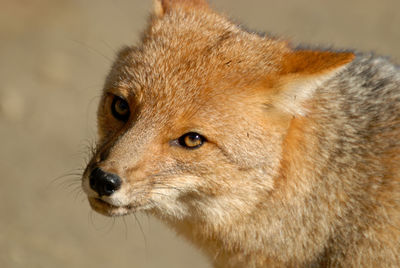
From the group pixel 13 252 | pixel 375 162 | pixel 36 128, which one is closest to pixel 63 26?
pixel 36 128

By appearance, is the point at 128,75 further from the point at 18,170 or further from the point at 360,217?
the point at 18,170

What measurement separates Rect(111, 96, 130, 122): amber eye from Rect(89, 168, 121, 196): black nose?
2.35 feet

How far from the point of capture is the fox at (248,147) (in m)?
5.10

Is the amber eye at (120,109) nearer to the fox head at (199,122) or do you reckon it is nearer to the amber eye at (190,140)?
the fox head at (199,122)

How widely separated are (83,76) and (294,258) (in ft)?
24.5

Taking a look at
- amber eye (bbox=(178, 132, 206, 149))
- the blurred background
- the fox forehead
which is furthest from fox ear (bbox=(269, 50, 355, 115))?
the blurred background

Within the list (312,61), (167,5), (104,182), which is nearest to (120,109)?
(104,182)

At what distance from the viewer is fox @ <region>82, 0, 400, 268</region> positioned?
201 inches

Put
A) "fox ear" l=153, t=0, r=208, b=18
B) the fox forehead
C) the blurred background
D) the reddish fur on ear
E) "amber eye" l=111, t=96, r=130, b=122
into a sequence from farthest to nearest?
the blurred background < "fox ear" l=153, t=0, r=208, b=18 < "amber eye" l=111, t=96, r=130, b=122 < the fox forehead < the reddish fur on ear

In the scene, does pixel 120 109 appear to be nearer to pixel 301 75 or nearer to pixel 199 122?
pixel 199 122

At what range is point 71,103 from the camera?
11453 millimetres

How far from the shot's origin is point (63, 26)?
13.1 meters

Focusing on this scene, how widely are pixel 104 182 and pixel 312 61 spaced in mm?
2012

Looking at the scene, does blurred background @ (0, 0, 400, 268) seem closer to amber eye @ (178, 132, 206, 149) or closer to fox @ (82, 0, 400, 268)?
fox @ (82, 0, 400, 268)
